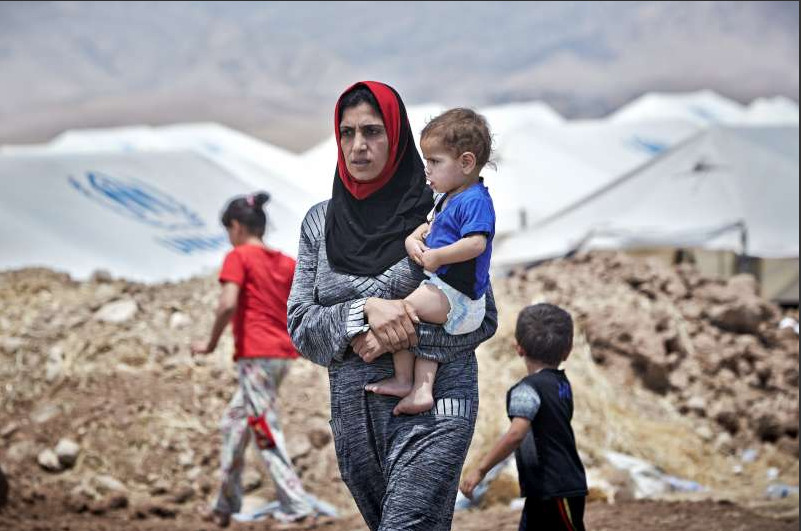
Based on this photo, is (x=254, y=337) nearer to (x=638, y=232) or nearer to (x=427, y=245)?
(x=427, y=245)

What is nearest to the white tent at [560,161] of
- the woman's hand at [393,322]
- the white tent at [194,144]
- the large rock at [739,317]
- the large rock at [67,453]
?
the white tent at [194,144]

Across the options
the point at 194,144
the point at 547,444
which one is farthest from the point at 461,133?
the point at 194,144

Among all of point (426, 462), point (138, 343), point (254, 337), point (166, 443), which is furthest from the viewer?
point (138, 343)

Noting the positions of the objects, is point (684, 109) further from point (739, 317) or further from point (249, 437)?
point (249, 437)

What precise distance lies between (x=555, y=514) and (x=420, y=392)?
2.91ft

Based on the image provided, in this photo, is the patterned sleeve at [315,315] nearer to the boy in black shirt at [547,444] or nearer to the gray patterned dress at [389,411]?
the gray patterned dress at [389,411]

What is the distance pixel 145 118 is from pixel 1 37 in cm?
909

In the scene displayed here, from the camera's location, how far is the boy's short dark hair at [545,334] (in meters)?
3.32

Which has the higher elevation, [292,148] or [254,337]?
Result: [292,148]

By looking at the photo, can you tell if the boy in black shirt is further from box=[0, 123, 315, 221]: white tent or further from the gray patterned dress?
box=[0, 123, 315, 221]: white tent

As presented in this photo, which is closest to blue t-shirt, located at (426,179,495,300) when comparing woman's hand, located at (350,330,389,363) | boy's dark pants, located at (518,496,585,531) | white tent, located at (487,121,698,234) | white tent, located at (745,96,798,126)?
woman's hand, located at (350,330,389,363)

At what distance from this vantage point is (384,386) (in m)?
2.56

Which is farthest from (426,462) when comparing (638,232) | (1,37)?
(1,37)

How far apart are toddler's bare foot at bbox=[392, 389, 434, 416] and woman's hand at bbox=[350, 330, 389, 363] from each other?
0.12m
